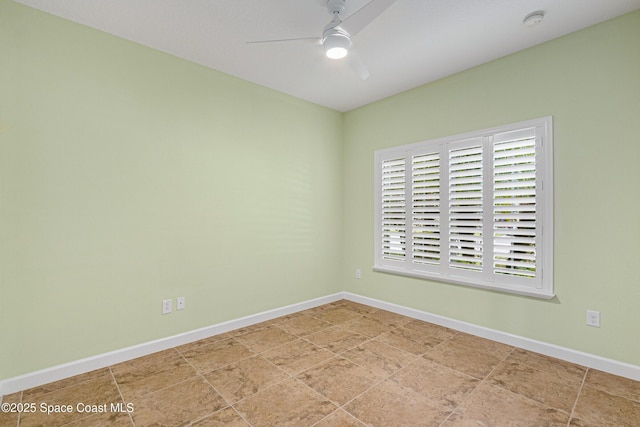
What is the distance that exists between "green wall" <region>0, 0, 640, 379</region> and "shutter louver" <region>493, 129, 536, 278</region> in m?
0.20

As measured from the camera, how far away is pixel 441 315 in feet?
11.0

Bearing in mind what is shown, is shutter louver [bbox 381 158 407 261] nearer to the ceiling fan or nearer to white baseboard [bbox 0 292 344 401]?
white baseboard [bbox 0 292 344 401]

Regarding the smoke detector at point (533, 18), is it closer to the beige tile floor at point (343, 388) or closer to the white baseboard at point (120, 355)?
the beige tile floor at point (343, 388)

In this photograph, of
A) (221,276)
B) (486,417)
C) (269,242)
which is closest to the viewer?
(486,417)

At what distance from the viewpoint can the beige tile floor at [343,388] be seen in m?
1.85

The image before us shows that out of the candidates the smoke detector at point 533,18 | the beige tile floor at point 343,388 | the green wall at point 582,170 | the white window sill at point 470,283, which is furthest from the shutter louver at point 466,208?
the smoke detector at point 533,18

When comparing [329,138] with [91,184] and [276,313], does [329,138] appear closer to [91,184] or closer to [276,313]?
[276,313]

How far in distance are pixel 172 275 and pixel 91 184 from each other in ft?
3.30

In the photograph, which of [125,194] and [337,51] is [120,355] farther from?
[337,51]

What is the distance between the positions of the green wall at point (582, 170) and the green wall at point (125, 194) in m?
2.17

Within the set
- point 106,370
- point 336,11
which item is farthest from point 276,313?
point 336,11

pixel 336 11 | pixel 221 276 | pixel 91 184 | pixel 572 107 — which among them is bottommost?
pixel 221 276

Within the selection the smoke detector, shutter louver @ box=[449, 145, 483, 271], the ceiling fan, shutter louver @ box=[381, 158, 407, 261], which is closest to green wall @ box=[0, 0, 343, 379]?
shutter louver @ box=[381, 158, 407, 261]

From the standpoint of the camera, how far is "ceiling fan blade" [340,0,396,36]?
173 cm
